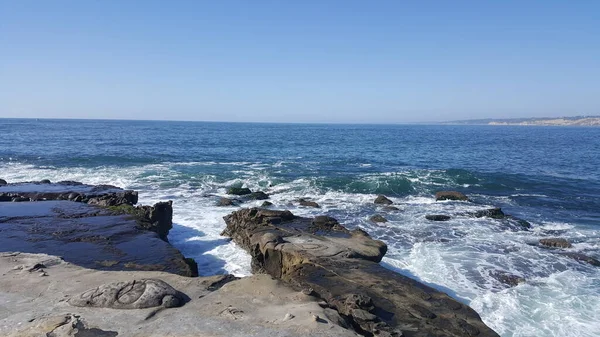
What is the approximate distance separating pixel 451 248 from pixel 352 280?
8.67 metres

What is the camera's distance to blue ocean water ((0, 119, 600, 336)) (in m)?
13.6

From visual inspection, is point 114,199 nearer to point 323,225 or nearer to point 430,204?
point 323,225

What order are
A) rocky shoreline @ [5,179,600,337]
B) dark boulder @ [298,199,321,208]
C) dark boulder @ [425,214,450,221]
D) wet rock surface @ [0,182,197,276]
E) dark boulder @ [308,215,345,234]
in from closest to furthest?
rocky shoreline @ [5,179,600,337], wet rock surface @ [0,182,197,276], dark boulder @ [308,215,345,234], dark boulder @ [425,214,450,221], dark boulder @ [298,199,321,208]

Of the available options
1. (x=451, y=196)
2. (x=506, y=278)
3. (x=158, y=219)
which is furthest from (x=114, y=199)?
(x=451, y=196)

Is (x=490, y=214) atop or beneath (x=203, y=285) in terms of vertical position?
beneath

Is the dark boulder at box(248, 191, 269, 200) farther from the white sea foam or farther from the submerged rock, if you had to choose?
the submerged rock

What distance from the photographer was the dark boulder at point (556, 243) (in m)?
18.3

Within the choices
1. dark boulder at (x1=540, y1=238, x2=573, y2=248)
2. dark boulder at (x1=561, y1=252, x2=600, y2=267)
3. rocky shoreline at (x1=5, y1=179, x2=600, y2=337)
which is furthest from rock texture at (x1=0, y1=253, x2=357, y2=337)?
dark boulder at (x1=540, y1=238, x2=573, y2=248)

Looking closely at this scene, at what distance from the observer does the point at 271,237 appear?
573 inches

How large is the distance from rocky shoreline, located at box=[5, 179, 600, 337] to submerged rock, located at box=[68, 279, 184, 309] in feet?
0.08

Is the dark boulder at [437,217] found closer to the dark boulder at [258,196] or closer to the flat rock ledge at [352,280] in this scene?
the flat rock ledge at [352,280]

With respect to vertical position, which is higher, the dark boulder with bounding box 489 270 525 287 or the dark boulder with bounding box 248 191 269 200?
the dark boulder with bounding box 248 191 269 200

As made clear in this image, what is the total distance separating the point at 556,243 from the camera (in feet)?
60.5

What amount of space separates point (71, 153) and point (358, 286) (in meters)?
50.9
